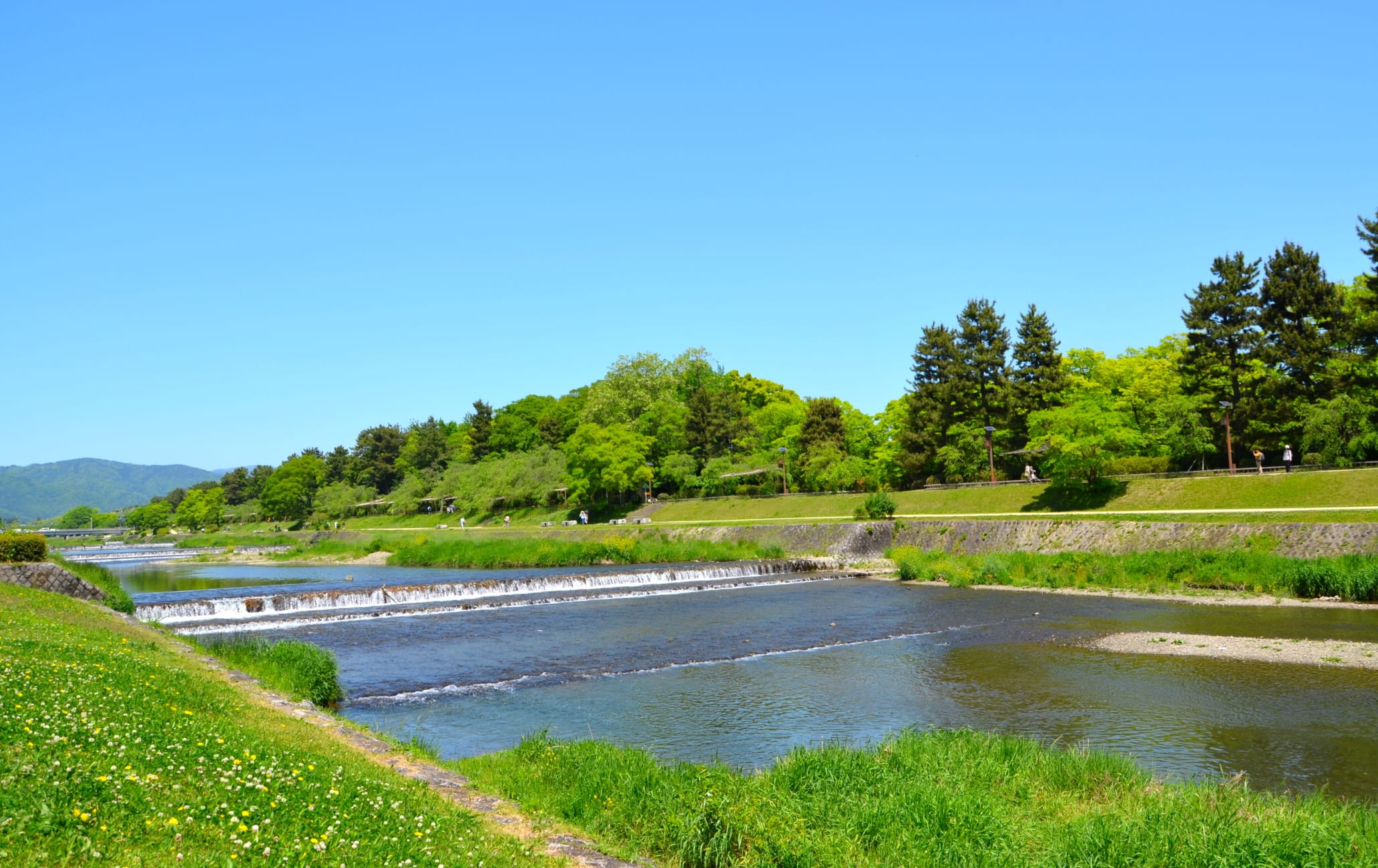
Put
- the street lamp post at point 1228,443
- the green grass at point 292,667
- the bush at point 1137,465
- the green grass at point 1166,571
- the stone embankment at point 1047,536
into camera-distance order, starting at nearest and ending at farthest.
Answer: the green grass at point 292,667 < the green grass at point 1166,571 < the stone embankment at point 1047,536 < the street lamp post at point 1228,443 < the bush at point 1137,465

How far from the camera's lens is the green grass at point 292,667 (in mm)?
17219

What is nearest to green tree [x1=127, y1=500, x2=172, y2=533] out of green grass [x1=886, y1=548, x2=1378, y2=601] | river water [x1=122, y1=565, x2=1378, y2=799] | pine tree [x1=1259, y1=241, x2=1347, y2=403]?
river water [x1=122, y1=565, x2=1378, y2=799]

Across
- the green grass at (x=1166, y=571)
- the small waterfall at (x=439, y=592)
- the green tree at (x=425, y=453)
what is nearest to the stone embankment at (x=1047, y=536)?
the green grass at (x=1166, y=571)

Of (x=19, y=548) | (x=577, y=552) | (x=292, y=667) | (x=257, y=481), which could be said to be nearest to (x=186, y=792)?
(x=292, y=667)

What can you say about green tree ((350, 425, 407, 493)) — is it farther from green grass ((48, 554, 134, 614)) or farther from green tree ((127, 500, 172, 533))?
green grass ((48, 554, 134, 614))

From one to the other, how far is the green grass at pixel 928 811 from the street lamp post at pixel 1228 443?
4245 centimetres

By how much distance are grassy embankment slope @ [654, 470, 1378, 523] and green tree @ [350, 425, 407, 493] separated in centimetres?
7529

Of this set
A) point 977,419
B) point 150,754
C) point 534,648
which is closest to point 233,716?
point 150,754

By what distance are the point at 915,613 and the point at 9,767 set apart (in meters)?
27.5

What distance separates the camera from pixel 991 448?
2381 inches

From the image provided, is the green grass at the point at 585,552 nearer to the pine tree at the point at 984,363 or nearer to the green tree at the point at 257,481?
the pine tree at the point at 984,363

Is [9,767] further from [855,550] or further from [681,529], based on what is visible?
[681,529]

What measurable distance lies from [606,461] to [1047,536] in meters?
47.0

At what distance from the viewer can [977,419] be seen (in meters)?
64.2
